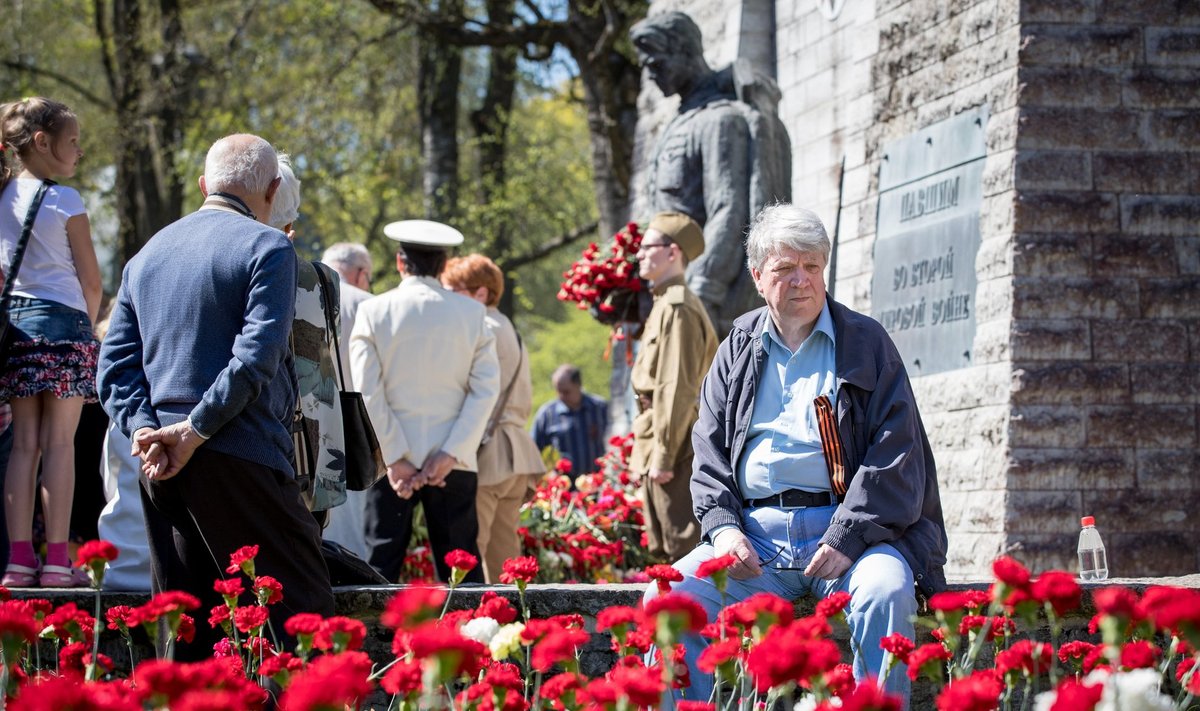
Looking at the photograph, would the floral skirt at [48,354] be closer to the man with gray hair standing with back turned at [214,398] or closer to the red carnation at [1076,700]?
the man with gray hair standing with back turned at [214,398]

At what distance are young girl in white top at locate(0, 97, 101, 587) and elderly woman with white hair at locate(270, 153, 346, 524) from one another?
1261 millimetres

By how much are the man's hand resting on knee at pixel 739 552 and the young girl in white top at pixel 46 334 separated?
2727 mm

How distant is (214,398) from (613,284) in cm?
396

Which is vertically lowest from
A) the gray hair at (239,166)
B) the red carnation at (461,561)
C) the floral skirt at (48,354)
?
the red carnation at (461,561)

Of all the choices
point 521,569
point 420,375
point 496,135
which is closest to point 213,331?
point 521,569

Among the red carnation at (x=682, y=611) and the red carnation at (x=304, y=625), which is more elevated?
the red carnation at (x=682, y=611)

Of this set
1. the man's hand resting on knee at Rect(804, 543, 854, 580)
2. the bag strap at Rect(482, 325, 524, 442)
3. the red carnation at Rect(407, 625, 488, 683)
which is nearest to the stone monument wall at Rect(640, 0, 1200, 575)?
the bag strap at Rect(482, 325, 524, 442)

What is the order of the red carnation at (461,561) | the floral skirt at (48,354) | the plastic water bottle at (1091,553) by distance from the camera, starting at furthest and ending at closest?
the floral skirt at (48,354)
the plastic water bottle at (1091,553)
the red carnation at (461,561)

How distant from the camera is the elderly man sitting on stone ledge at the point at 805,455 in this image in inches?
164

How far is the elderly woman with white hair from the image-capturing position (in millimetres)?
4656

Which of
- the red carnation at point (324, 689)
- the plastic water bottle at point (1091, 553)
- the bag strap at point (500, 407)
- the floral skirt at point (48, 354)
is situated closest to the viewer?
the red carnation at point (324, 689)

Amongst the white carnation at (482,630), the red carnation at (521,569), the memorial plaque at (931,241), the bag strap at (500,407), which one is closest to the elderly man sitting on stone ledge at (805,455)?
the red carnation at (521,569)

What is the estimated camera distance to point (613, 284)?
7.84 meters

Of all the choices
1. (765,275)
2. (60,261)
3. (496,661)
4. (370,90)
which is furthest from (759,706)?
(370,90)
